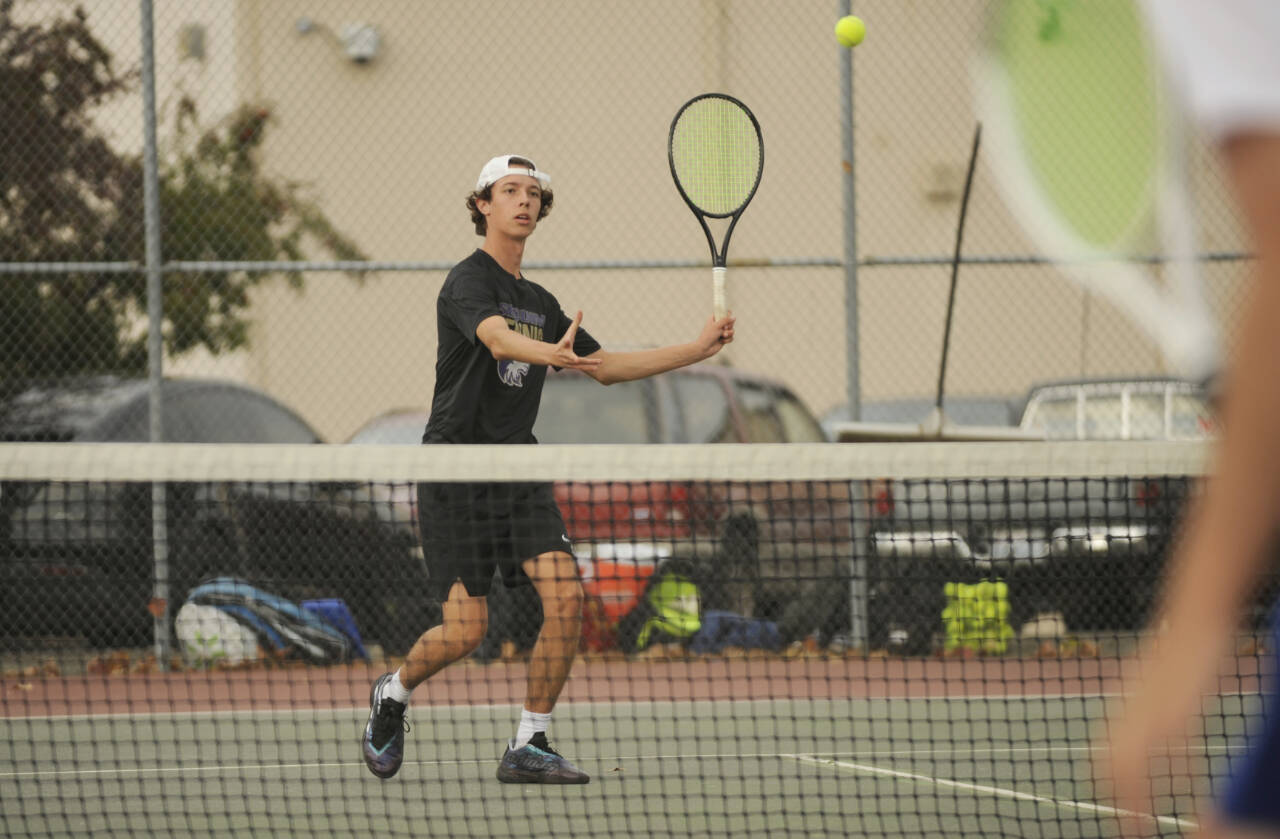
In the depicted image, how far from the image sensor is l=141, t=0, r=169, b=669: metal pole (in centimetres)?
681

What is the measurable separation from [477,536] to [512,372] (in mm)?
458

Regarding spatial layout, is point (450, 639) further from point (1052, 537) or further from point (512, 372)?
point (1052, 537)

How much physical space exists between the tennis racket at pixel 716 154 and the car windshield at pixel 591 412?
2.49 meters

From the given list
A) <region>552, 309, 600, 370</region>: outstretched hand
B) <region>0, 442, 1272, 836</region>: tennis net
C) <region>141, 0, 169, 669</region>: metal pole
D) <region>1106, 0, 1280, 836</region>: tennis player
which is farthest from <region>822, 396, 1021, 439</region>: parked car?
<region>1106, 0, 1280, 836</region>: tennis player

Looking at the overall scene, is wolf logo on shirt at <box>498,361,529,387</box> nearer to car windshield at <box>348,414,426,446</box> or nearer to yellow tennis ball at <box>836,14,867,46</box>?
yellow tennis ball at <box>836,14,867,46</box>

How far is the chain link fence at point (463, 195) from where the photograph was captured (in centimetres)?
775

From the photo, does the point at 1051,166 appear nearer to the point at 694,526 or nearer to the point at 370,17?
the point at 694,526

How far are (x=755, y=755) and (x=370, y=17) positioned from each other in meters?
8.34

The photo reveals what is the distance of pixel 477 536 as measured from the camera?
4426 mm

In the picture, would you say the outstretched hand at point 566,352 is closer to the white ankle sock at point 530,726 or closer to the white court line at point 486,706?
the white ankle sock at point 530,726

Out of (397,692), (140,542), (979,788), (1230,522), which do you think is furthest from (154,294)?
(1230,522)

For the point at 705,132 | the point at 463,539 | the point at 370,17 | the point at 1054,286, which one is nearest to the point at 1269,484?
the point at 463,539

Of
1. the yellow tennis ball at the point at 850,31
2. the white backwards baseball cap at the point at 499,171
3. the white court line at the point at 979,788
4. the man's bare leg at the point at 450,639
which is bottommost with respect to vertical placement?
the white court line at the point at 979,788

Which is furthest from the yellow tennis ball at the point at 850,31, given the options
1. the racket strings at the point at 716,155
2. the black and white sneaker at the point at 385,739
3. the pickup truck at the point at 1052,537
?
the black and white sneaker at the point at 385,739
